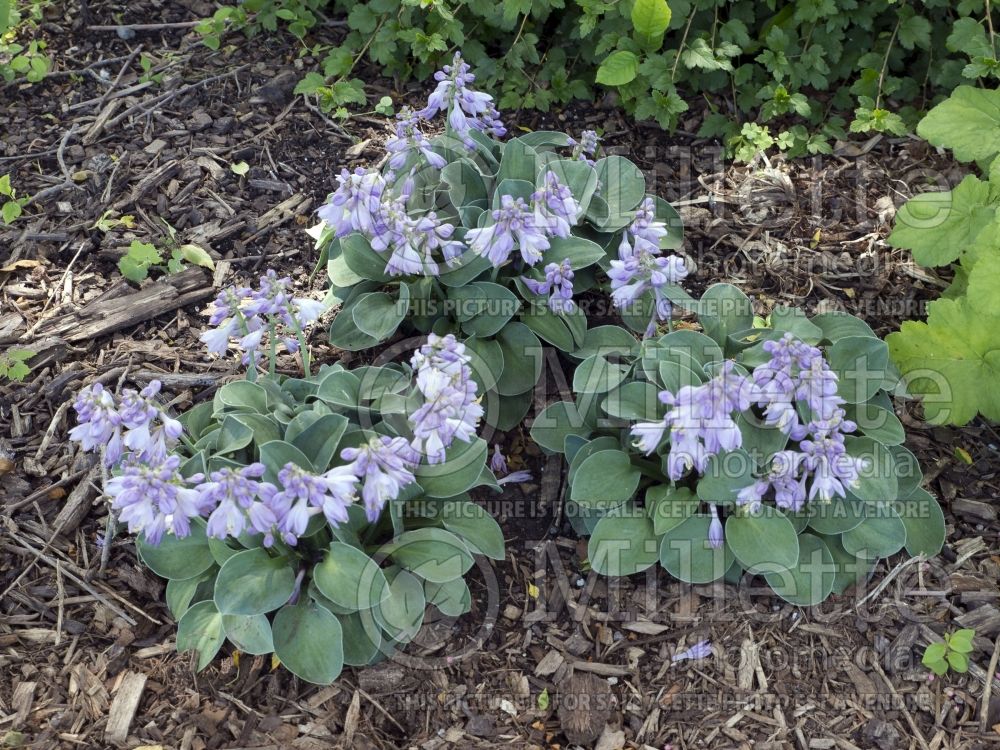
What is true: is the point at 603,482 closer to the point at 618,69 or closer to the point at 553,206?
the point at 553,206

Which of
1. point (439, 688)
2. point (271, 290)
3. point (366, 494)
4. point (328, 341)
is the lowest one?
point (439, 688)

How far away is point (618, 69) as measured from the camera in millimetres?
4113

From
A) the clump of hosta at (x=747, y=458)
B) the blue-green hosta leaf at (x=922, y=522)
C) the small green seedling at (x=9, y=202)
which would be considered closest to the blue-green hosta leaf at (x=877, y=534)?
the clump of hosta at (x=747, y=458)

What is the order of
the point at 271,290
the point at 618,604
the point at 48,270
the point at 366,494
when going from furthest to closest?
the point at 48,270 → the point at 618,604 → the point at 271,290 → the point at 366,494

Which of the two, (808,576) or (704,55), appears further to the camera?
(704,55)

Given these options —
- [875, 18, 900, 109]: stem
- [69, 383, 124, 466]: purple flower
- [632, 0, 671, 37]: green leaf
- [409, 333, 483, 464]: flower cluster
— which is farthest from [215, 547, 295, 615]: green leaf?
[875, 18, 900, 109]: stem

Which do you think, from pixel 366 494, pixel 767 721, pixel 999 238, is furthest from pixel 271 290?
pixel 999 238

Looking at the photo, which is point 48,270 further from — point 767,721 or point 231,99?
point 767,721

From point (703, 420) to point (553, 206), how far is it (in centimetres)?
92

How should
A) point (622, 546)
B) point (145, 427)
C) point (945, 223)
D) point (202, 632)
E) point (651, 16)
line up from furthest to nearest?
1. point (651, 16)
2. point (945, 223)
3. point (622, 546)
4. point (202, 632)
5. point (145, 427)

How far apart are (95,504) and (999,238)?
3149mm

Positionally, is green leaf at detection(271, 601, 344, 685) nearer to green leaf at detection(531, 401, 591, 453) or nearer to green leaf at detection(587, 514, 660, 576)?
green leaf at detection(587, 514, 660, 576)

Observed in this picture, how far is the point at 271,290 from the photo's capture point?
286 centimetres

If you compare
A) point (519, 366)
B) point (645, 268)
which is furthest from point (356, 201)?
point (645, 268)
